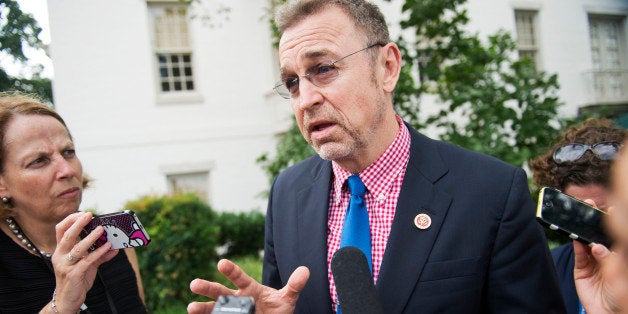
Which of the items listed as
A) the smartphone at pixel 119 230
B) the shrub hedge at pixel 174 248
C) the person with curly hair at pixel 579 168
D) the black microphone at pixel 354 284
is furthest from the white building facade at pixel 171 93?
the black microphone at pixel 354 284

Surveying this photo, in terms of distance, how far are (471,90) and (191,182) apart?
772 centimetres

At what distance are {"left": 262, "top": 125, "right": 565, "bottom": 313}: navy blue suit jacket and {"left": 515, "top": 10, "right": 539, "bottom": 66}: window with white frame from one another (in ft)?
38.5

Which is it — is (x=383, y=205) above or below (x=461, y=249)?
above

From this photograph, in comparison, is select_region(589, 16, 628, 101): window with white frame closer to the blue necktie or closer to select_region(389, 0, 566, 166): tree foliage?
select_region(389, 0, 566, 166): tree foliage

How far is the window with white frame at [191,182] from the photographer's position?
10.3 metres

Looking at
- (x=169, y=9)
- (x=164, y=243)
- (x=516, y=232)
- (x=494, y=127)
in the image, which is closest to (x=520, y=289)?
(x=516, y=232)

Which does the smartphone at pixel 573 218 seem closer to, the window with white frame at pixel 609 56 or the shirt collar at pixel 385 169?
A: the shirt collar at pixel 385 169

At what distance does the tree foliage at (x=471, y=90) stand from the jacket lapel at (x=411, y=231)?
87.0 inches

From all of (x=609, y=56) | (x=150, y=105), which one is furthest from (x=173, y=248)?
(x=609, y=56)

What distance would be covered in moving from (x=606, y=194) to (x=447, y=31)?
2.56m

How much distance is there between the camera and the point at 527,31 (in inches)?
480

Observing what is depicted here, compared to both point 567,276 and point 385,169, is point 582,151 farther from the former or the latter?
point 385,169

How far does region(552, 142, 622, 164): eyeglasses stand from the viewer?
2.14m

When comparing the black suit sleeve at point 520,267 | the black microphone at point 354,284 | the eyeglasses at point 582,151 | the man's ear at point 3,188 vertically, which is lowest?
the black suit sleeve at point 520,267
